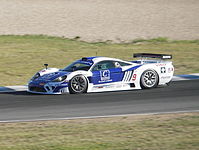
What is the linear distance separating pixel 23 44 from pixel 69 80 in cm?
1043

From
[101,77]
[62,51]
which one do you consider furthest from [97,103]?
[62,51]

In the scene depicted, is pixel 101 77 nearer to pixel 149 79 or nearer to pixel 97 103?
pixel 149 79

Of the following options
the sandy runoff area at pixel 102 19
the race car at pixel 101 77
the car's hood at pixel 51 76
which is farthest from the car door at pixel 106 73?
the sandy runoff area at pixel 102 19

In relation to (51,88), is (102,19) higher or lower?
higher

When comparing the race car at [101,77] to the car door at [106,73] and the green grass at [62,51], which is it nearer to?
the car door at [106,73]

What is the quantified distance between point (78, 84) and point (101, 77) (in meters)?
0.73

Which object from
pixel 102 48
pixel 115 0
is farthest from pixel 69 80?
pixel 115 0

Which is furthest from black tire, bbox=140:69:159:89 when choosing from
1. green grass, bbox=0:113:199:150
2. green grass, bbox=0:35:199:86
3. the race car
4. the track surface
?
green grass, bbox=0:113:199:150

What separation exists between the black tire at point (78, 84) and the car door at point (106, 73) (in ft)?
0.95

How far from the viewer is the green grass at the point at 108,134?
8.47m

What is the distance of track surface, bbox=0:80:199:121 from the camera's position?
1183cm

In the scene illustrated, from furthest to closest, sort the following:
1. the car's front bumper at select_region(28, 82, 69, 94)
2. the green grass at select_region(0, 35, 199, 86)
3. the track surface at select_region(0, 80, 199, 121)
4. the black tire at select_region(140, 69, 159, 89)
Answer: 1. the green grass at select_region(0, 35, 199, 86)
2. the black tire at select_region(140, 69, 159, 89)
3. the car's front bumper at select_region(28, 82, 69, 94)
4. the track surface at select_region(0, 80, 199, 121)

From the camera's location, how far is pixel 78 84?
14320 mm

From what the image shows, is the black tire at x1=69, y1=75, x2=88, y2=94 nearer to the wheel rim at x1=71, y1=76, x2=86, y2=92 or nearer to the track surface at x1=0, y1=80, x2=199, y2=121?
the wheel rim at x1=71, y1=76, x2=86, y2=92
